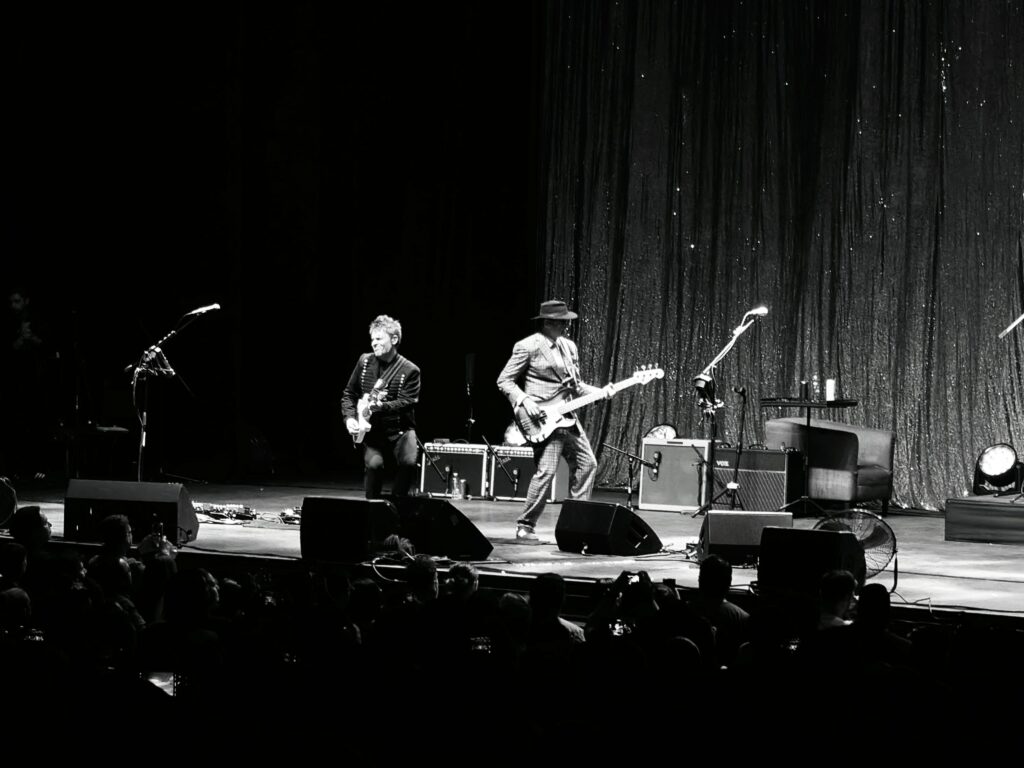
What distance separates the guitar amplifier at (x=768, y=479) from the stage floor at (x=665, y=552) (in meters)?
0.32

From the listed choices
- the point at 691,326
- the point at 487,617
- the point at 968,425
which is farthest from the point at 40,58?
the point at 487,617

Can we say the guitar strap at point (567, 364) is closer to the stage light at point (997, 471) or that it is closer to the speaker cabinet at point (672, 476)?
the speaker cabinet at point (672, 476)

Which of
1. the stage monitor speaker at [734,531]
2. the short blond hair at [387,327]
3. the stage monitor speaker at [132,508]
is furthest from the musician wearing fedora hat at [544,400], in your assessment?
the stage monitor speaker at [132,508]

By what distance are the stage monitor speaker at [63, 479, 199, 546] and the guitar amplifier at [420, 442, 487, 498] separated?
498 cm

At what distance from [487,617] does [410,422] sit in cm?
572

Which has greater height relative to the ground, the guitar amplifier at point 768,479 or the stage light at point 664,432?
the stage light at point 664,432

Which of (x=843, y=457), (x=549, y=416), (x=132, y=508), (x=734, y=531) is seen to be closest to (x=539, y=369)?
(x=549, y=416)

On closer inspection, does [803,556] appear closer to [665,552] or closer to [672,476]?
[665,552]

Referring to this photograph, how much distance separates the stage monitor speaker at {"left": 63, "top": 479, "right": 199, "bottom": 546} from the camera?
8.90m

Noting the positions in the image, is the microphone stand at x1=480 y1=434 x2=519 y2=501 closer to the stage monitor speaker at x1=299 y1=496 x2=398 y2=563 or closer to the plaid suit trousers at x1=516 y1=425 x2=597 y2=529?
the plaid suit trousers at x1=516 y1=425 x2=597 y2=529

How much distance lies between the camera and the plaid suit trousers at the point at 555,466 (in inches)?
384

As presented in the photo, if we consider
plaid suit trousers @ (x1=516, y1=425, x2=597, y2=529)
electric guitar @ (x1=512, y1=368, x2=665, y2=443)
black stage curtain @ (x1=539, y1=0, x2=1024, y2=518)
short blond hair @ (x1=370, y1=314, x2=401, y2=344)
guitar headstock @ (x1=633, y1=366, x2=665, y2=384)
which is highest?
black stage curtain @ (x1=539, y1=0, x2=1024, y2=518)

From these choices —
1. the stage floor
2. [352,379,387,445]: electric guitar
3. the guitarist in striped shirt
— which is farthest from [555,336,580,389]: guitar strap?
[352,379,387,445]: electric guitar

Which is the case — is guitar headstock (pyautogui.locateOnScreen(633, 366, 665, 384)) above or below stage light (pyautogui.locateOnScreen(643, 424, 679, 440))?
above
